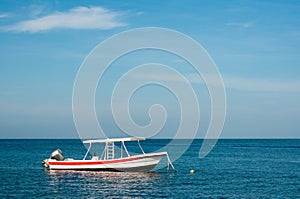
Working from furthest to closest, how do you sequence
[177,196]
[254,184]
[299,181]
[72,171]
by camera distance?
[72,171], [299,181], [254,184], [177,196]

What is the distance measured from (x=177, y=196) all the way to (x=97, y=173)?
935 inches

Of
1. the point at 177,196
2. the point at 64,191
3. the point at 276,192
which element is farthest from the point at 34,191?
the point at 276,192

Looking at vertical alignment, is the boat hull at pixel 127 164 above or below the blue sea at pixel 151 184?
above

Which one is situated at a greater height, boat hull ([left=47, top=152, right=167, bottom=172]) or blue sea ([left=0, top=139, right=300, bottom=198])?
boat hull ([left=47, top=152, right=167, bottom=172])

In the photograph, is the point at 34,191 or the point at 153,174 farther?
the point at 153,174

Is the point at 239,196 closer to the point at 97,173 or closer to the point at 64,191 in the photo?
the point at 64,191

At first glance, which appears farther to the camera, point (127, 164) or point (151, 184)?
point (127, 164)

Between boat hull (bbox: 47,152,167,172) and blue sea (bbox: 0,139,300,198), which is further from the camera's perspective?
boat hull (bbox: 47,152,167,172)

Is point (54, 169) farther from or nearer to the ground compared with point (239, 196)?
farther from the ground

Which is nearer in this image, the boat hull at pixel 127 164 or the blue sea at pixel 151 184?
the blue sea at pixel 151 184

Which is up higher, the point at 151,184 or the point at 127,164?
the point at 127,164

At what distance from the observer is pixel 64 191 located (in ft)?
183

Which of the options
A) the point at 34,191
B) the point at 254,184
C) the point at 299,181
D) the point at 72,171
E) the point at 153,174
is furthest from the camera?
the point at 72,171

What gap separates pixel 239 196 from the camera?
2068 inches
